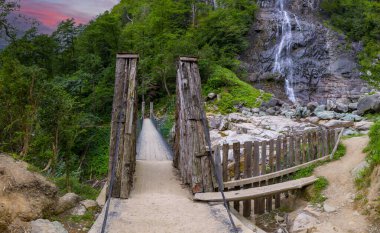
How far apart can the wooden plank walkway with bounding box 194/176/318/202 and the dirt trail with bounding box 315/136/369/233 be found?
45cm

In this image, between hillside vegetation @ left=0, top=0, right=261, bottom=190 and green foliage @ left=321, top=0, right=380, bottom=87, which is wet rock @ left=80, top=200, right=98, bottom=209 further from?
green foliage @ left=321, top=0, right=380, bottom=87

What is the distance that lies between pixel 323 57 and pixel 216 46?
360 inches

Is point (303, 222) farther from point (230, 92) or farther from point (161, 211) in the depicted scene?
point (230, 92)

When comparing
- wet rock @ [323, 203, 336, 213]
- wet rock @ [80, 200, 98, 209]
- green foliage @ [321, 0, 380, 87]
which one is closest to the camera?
wet rock @ [80, 200, 98, 209]

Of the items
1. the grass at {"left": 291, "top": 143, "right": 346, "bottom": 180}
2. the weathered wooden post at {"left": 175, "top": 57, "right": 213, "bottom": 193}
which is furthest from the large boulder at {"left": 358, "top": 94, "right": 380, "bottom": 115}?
the weathered wooden post at {"left": 175, "top": 57, "right": 213, "bottom": 193}

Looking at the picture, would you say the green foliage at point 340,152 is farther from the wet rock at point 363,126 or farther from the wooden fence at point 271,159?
the wet rock at point 363,126

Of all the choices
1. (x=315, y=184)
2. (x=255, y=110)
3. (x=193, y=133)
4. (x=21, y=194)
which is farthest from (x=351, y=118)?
(x=21, y=194)

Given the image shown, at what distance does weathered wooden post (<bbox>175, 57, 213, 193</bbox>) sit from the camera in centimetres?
565

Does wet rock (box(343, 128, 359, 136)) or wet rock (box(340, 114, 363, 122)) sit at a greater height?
wet rock (box(340, 114, 363, 122))

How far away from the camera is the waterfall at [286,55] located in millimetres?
24494

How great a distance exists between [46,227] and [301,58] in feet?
82.6

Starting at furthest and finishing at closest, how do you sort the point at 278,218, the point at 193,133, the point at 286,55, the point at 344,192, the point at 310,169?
1. the point at 286,55
2. the point at 310,169
3. the point at 278,218
4. the point at 344,192
5. the point at 193,133

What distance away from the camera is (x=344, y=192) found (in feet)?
19.8

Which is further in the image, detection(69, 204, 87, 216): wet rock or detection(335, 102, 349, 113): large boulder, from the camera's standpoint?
detection(335, 102, 349, 113): large boulder
